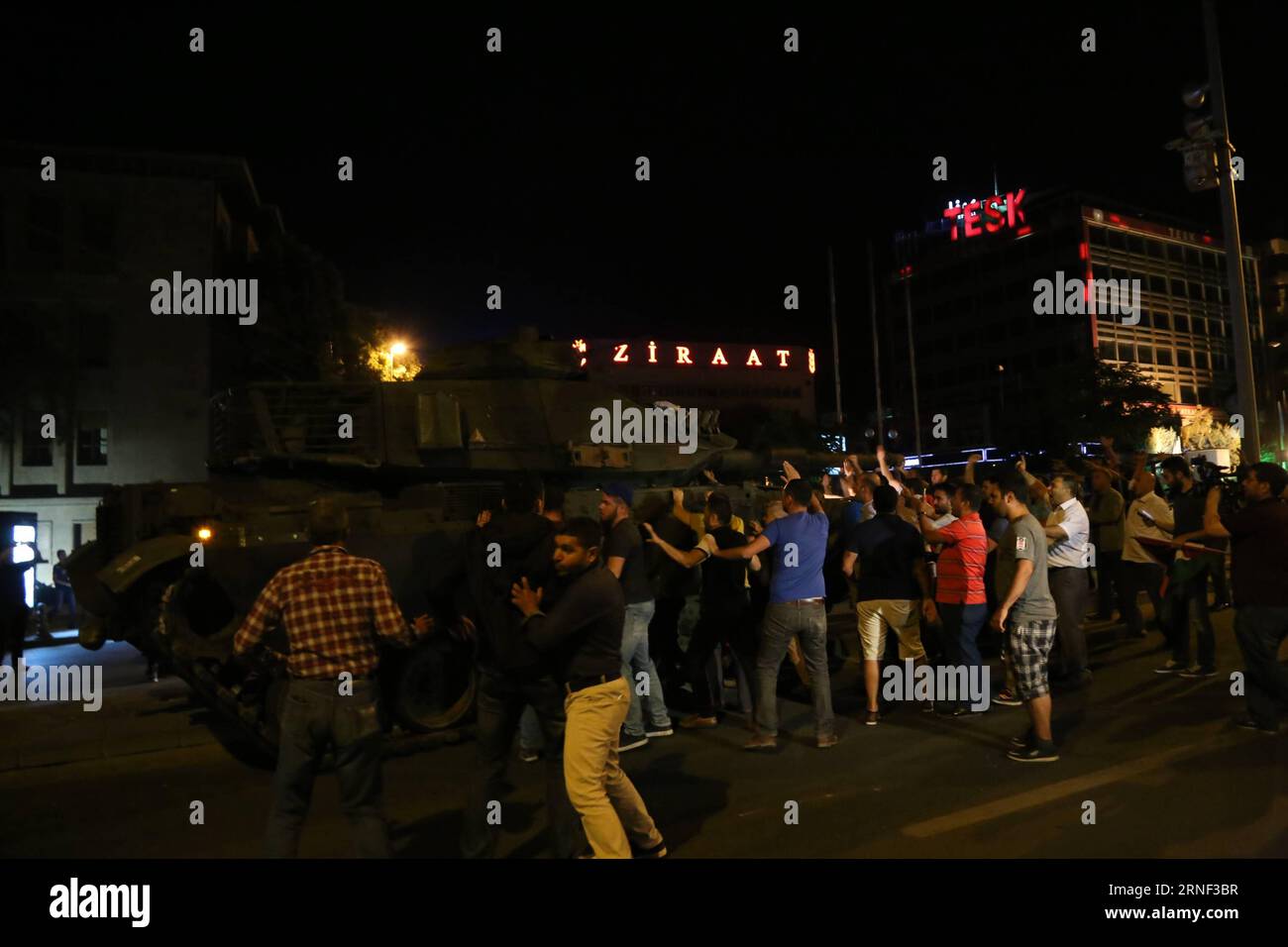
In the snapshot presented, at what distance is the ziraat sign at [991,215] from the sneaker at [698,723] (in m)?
56.9

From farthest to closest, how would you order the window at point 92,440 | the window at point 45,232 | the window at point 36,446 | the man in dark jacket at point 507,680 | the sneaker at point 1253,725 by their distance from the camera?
1. the window at point 92,440
2. the window at point 45,232
3. the window at point 36,446
4. the sneaker at point 1253,725
5. the man in dark jacket at point 507,680

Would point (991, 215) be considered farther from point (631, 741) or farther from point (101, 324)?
point (631, 741)

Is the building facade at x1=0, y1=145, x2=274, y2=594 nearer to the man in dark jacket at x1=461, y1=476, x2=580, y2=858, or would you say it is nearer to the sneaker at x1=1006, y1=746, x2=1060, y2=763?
the man in dark jacket at x1=461, y1=476, x2=580, y2=858

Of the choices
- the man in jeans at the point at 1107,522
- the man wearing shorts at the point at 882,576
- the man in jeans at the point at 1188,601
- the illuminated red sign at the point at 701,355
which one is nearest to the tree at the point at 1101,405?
the illuminated red sign at the point at 701,355

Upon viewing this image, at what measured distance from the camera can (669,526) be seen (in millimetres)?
7875

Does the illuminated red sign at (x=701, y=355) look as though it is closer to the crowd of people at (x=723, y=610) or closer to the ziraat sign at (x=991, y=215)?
the ziraat sign at (x=991, y=215)

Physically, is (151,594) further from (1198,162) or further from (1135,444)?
(1135,444)

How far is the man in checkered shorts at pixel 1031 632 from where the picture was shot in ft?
22.1

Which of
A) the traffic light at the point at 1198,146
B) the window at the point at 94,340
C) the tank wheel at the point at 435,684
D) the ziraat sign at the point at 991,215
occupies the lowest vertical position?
the tank wheel at the point at 435,684

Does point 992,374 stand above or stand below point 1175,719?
above

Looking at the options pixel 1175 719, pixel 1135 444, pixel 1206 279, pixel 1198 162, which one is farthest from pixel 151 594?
pixel 1206 279

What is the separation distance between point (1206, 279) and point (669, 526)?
220ft

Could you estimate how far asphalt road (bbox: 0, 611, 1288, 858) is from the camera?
5.27m

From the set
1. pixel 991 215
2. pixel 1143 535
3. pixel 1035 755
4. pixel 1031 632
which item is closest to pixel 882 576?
pixel 1031 632
